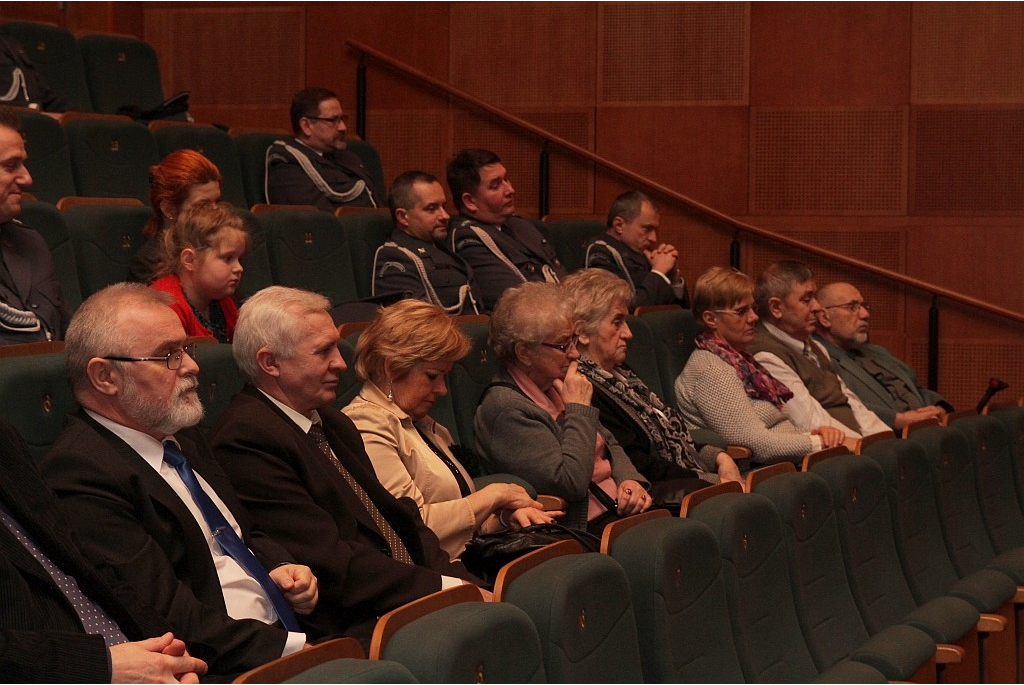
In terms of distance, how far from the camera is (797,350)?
312 cm

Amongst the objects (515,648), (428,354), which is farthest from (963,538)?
(515,648)

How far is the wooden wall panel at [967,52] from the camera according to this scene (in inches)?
156

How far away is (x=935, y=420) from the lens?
2.90m

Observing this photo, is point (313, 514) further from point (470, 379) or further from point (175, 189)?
point (175, 189)

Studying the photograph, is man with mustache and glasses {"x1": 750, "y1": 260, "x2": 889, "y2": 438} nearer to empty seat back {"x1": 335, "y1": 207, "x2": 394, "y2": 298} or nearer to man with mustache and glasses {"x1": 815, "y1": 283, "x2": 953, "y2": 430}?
man with mustache and glasses {"x1": 815, "y1": 283, "x2": 953, "y2": 430}

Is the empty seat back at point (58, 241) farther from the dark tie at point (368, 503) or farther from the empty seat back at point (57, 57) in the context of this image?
the empty seat back at point (57, 57)

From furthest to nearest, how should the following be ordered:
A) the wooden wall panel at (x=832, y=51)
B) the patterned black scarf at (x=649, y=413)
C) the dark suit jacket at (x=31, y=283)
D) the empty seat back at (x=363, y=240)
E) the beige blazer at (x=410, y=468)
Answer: the wooden wall panel at (x=832, y=51) → the empty seat back at (x=363, y=240) → the patterned black scarf at (x=649, y=413) → the dark suit jacket at (x=31, y=283) → the beige blazer at (x=410, y=468)

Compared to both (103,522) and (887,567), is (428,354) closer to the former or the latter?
(103,522)

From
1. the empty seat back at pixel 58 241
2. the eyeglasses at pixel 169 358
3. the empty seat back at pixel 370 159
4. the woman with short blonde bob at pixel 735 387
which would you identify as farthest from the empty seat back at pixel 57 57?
the eyeglasses at pixel 169 358

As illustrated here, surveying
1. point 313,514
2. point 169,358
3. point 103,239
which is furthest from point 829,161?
point 169,358

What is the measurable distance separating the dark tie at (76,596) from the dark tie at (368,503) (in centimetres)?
46

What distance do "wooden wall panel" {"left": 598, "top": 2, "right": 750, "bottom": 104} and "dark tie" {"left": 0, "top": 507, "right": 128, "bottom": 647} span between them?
3.43m

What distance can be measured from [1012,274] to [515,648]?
3.38 m

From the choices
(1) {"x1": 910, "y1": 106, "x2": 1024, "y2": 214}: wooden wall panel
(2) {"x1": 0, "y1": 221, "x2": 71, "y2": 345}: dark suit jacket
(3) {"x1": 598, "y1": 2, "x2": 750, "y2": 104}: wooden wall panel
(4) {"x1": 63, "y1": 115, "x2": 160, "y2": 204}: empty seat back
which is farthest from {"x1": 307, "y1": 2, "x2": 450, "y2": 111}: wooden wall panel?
(2) {"x1": 0, "y1": 221, "x2": 71, "y2": 345}: dark suit jacket
